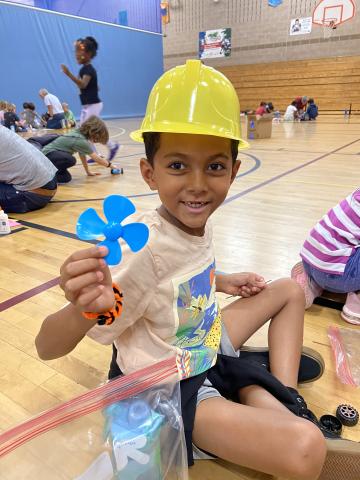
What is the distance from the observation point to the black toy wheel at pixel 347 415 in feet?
2.99

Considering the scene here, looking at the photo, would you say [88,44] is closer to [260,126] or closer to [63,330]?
[260,126]

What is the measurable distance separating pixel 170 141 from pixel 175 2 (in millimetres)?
13128

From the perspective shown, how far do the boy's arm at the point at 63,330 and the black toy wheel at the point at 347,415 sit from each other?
0.69 metres

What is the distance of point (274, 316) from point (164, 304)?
46cm

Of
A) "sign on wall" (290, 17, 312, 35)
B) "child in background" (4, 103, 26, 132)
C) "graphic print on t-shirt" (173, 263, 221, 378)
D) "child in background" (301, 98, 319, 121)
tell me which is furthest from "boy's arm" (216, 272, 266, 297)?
"sign on wall" (290, 17, 312, 35)

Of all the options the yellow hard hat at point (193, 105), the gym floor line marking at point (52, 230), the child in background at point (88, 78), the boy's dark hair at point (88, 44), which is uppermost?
the boy's dark hair at point (88, 44)

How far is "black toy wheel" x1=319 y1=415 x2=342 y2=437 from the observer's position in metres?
0.89

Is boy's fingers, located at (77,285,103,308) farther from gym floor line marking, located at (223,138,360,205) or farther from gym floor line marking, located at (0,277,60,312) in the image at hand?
gym floor line marking, located at (223,138,360,205)

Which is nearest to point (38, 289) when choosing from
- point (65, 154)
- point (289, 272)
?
point (289, 272)

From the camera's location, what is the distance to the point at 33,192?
2.65m

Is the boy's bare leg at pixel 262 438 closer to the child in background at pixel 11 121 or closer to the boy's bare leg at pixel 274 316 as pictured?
the boy's bare leg at pixel 274 316

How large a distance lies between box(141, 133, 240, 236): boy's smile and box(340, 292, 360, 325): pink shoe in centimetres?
86

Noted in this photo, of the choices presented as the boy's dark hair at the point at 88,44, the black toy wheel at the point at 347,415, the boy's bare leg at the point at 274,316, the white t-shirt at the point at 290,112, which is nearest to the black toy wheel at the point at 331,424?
the black toy wheel at the point at 347,415

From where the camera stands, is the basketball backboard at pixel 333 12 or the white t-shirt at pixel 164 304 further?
the basketball backboard at pixel 333 12
